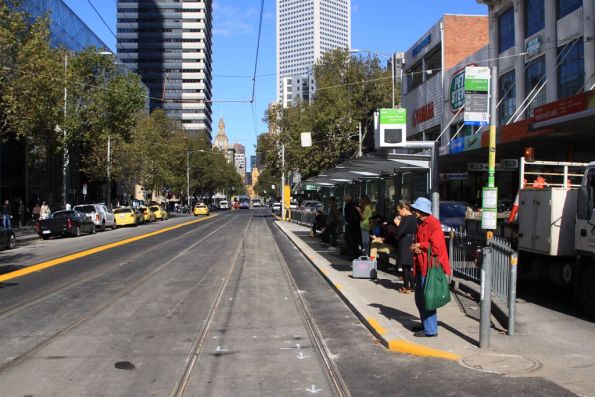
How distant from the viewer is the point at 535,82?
24047 millimetres

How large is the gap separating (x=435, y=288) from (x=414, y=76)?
36.4 meters

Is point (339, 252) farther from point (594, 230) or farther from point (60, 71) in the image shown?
point (60, 71)

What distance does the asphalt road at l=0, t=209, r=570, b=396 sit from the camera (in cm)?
562

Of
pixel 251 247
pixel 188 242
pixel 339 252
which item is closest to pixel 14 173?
pixel 188 242

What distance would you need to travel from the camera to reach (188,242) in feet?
81.1

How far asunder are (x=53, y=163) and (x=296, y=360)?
46.5m

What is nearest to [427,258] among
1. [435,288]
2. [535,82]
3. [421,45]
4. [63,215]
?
[435,288]

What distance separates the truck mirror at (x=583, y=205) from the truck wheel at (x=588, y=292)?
0.79 m

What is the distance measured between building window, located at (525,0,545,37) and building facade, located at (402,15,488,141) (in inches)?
355

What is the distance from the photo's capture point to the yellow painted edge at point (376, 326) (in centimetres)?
758

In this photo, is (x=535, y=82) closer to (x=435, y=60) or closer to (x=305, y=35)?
(x=435, y=60)

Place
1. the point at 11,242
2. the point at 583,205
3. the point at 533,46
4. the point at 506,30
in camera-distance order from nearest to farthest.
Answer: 1. the point at 583,205
2. the point at 11,242
3. the point at 533,46
4. the point at 506,30

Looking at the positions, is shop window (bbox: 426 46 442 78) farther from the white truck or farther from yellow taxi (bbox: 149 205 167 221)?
yellow taxi (bbox: 149 205 167 221)

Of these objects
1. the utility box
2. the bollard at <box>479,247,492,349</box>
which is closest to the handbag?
the bollard at <box>479,247,492,349</box>
